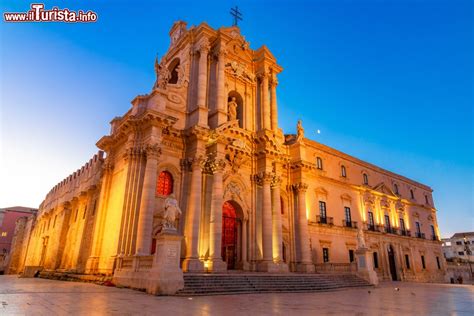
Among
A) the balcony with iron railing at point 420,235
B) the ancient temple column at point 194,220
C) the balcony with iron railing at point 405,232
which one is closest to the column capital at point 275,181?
the ancient temple column at point 194,220

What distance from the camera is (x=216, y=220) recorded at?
64.5ft

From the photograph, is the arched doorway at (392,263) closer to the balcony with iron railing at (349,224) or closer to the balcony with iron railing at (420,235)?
the balcony with iron railing at (349,224)

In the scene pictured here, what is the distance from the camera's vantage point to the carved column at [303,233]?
2423cm

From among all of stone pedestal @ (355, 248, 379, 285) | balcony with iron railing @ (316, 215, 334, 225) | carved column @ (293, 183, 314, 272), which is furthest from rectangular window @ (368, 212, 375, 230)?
carved column @ (293, 183, 314, 272)

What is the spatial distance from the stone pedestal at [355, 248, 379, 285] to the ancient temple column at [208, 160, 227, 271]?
10.6 metres

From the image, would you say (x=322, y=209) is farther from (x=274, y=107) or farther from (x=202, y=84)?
(x=202, y=84)

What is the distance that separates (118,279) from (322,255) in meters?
18.1

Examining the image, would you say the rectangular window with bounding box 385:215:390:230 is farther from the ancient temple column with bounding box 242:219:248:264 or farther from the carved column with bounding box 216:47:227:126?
the carved column with bounding box 216:47:227:126

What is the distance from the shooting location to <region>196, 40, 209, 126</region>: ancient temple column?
21.0 metres

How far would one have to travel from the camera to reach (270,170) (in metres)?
23.8

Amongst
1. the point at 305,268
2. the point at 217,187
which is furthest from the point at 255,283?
the point at 305,268

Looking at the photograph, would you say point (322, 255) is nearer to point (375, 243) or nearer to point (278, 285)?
point (375, 243)

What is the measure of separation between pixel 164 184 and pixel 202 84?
7.57 m

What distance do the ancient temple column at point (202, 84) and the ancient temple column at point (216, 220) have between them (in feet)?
10.3
